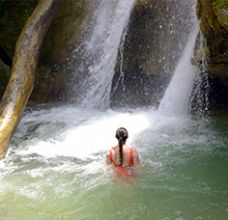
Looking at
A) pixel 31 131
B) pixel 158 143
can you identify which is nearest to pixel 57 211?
pixel 158 143

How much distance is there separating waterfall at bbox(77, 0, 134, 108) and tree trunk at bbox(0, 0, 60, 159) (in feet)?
3.98

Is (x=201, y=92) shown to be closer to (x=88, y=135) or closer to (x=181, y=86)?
(x=181, y=86)

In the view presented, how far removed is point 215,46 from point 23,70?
379 cm

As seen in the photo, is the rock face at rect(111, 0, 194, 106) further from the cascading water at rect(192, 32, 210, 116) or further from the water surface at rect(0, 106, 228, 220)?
the cascading water at rect(192, 32, 210, 116)

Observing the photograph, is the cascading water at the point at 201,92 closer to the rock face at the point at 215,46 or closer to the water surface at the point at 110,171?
the rock face at the point at 215,46

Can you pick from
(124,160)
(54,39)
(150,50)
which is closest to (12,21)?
(54,39)

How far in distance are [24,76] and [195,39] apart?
3.48 m

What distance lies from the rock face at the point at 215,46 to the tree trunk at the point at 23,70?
3370 millimetres

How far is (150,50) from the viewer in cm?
1005

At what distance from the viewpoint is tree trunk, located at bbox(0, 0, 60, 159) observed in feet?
26.7

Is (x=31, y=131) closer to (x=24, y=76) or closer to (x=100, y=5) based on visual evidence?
(x=24, y=76)

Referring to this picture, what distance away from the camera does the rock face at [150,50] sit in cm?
962

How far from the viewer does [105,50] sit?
10.7 m

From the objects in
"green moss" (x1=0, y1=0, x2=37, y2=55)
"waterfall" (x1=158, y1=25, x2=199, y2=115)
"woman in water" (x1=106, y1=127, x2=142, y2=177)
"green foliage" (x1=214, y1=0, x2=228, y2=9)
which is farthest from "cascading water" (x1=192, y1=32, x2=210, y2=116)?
"green moss" (x1=0, y1=0, x2=37, y2=55)
